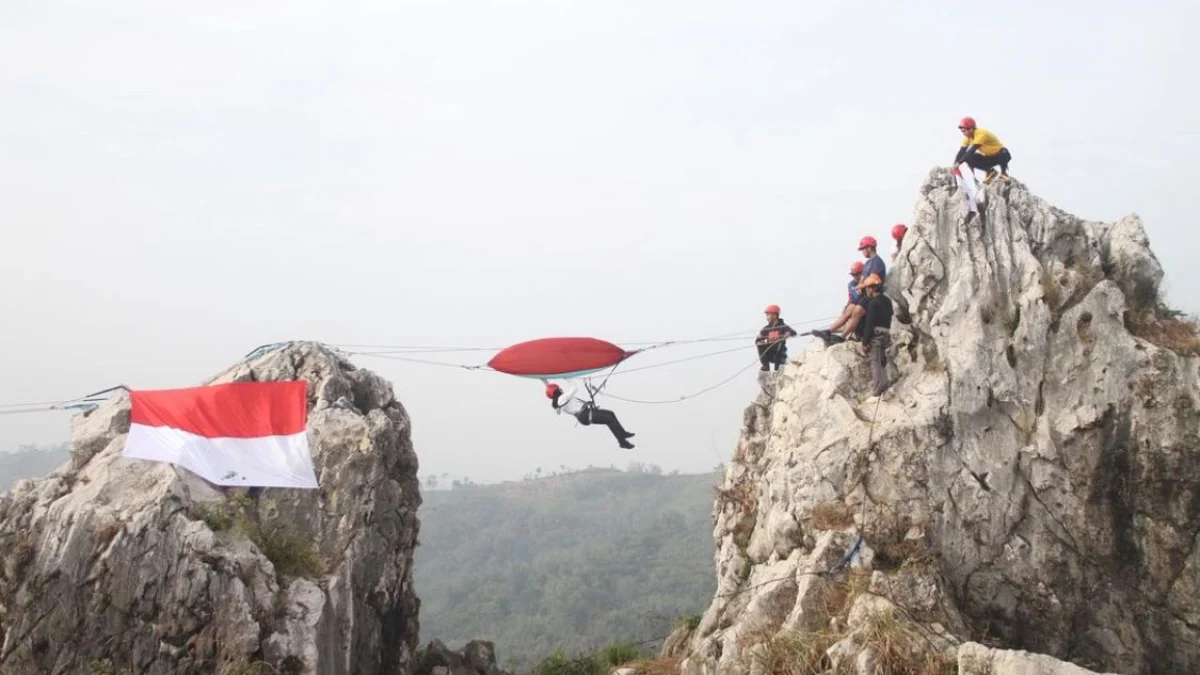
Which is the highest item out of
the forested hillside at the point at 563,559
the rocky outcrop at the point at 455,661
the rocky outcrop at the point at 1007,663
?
the rocky outcrop at the point at 1007,663

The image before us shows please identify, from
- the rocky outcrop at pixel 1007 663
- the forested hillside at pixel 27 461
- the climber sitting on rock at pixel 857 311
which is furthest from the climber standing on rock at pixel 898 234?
the forested hillside at pixel 27 461

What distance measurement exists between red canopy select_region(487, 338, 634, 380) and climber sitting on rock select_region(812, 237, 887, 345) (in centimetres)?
383

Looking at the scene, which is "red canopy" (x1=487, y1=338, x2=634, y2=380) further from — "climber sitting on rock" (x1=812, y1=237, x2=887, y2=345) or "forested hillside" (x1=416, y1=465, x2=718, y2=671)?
"forested hillside" (x1=416, y1=465, x2=718, y2=671)

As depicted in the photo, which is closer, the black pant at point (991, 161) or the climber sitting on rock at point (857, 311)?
the climber sitting on rock at point (857, 311)

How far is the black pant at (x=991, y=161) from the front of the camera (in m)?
15.9

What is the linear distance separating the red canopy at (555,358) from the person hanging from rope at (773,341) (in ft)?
8.98

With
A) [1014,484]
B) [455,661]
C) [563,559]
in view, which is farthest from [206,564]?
[563,559]

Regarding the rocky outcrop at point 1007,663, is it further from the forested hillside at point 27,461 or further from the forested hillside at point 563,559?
the forested hillside at point 27,461

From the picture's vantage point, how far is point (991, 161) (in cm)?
1595

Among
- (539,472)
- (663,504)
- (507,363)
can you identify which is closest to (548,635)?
(507,363)

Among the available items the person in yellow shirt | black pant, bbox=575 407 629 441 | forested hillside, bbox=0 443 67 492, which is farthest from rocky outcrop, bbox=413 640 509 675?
forested hillside, bbox=0 443 67 492

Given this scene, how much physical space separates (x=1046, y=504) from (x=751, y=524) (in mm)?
4628

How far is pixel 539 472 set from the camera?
542ft

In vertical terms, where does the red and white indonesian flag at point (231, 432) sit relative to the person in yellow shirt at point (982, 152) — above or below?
below
